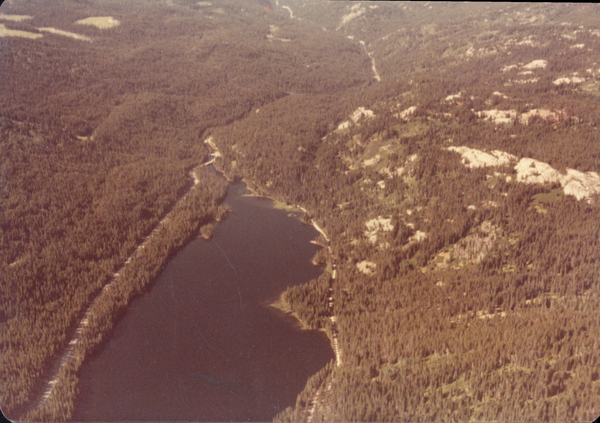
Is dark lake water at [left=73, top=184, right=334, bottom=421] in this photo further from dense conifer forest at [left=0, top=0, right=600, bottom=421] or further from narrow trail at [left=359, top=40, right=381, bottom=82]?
narrow trail at [left=359, top=40, right=381, bottom=82]

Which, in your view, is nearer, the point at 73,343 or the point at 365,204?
the point at 73,343

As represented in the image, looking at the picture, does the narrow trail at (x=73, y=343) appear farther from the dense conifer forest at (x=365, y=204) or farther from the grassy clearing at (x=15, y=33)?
the grassy clearing at (x=15, y=33)

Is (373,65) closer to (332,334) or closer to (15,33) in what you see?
(15,33)

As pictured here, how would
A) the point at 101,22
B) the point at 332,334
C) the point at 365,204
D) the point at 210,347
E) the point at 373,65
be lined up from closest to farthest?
the point at 210,347, the point at 332,334, the point at 365,204, the point at 373,65, the point at 101,22

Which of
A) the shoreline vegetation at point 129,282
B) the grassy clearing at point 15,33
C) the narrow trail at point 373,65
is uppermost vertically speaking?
the grassy clearing at point 15,33

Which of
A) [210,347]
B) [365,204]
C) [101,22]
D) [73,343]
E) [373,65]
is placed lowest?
[73,343]

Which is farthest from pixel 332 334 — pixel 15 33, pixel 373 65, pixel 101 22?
pixel 101 22

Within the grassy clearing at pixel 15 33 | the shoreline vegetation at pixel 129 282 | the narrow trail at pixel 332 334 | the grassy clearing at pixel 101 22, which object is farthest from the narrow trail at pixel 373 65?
the grassy clearing at pixel 15 33
